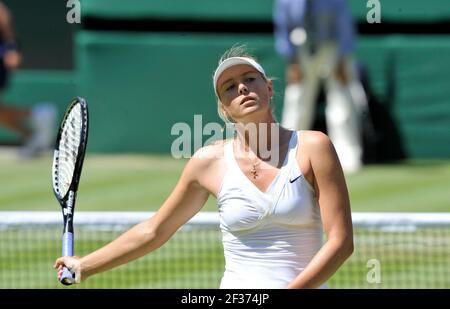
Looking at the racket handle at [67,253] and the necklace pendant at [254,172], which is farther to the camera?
the racket handle at [67,253]

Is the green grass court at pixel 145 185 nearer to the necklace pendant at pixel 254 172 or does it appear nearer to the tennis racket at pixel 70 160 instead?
the tennis racket at pixel 70 160

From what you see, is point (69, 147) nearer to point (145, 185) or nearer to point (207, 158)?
point (207, 158)

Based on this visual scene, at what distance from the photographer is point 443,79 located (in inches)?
538

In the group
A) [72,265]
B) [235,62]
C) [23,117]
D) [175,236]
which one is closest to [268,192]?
[235,62]

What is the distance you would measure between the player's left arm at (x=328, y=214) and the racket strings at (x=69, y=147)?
1.16 m

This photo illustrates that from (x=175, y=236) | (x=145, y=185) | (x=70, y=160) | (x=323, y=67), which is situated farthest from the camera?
(x=323, y=67)

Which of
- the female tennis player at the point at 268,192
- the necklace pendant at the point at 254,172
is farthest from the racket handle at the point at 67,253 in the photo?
the necklace pendant at the point at 254,172

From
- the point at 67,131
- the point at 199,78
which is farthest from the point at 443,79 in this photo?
the point at 67,131

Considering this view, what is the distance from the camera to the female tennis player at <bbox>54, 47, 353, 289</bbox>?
412 cm

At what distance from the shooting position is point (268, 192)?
422cm

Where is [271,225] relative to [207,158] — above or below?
below

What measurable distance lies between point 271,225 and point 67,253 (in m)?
0.91

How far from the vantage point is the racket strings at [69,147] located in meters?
4.95

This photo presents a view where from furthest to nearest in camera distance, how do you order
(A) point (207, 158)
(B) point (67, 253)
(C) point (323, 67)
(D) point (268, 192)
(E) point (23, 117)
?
(E) point (23, 117) → (C) point (323, 67) → (B) point (67, 253) → (A) point (207, 158) → (D) point (268, 192)
